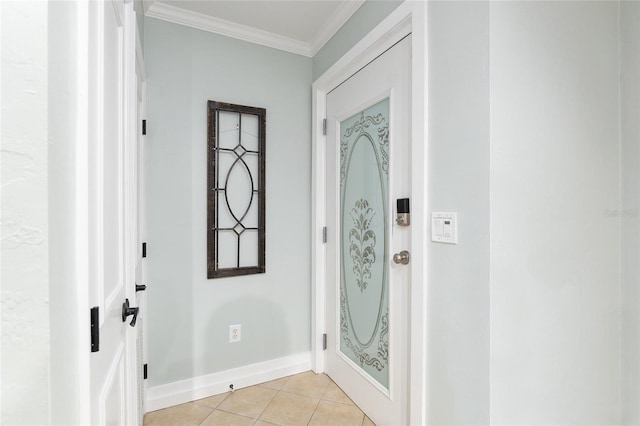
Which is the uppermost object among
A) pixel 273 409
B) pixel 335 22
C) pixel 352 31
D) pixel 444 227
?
pixel 335 22

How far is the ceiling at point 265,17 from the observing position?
1876mm

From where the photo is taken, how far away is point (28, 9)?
0.45 metres

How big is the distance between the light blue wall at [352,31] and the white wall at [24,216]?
149 centimetres

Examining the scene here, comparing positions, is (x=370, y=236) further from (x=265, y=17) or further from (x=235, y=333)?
(x=265, y=17)

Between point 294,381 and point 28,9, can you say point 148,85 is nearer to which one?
point 28,9

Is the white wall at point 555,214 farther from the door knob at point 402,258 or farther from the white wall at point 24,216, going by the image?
the white wall at point 24,216

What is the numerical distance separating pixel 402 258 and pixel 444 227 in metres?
0.35

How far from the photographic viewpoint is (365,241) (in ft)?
6.00

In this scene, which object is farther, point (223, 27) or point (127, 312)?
point (223, 27)

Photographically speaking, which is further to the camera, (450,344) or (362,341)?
(362,341)

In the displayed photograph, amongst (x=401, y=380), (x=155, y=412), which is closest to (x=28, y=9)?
(x=401, y=380)

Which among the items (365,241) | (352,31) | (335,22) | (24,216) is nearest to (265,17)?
(335,22)

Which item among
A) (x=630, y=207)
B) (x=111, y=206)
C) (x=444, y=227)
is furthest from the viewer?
(x=630, y=207)

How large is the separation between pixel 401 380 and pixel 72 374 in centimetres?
141
